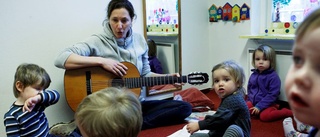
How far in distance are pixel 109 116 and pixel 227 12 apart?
237 centimetres

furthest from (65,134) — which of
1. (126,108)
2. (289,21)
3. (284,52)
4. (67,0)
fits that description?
(289,21)

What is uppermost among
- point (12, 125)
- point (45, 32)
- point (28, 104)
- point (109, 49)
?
point (45, 32)

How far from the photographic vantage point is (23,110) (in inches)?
55.5

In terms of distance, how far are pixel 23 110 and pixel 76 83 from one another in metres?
0.46

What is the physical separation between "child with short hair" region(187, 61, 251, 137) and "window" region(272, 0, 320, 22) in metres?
1.36

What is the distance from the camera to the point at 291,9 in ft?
8.19

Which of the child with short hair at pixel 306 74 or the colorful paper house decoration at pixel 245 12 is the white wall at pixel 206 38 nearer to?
the colorful paper house decoration at pixel 245 12

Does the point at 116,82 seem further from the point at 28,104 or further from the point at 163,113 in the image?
the point at 28,104

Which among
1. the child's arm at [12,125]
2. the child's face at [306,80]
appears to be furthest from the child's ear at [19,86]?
the child's face at [306,80]

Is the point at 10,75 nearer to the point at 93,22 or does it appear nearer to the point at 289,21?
the point at 93,22

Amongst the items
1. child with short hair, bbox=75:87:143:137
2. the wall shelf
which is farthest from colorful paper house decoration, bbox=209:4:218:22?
child with short hair, bbox=75:87:143:137

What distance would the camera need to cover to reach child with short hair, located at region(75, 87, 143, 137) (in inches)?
30.2

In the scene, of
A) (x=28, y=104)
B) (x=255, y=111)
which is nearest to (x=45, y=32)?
(x=28, y=104)

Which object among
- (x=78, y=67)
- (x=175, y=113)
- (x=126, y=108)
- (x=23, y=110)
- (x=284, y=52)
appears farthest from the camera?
(x=284, y=52)
